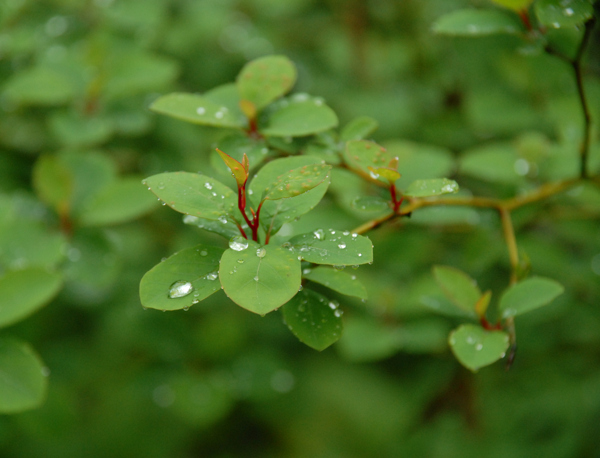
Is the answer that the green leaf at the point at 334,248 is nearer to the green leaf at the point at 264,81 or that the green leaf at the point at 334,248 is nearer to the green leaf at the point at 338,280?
the green leaf at the point at 338,280

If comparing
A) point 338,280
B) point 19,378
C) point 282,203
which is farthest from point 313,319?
point 19,378

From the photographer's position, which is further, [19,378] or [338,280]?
[19,378]

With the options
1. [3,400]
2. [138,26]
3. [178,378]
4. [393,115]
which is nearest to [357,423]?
[178,378]

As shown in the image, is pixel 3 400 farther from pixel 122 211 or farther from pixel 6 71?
pixel 6 71

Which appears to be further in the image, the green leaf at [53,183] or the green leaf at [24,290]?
the green leaf at [53,183]

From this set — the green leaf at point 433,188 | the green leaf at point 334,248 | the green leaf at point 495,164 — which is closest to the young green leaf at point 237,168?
the green leaf at point 334,248

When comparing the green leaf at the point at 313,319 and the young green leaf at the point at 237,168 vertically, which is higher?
the young green leaf at the point at 237,168

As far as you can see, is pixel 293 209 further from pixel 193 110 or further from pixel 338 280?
pixel 193 110
